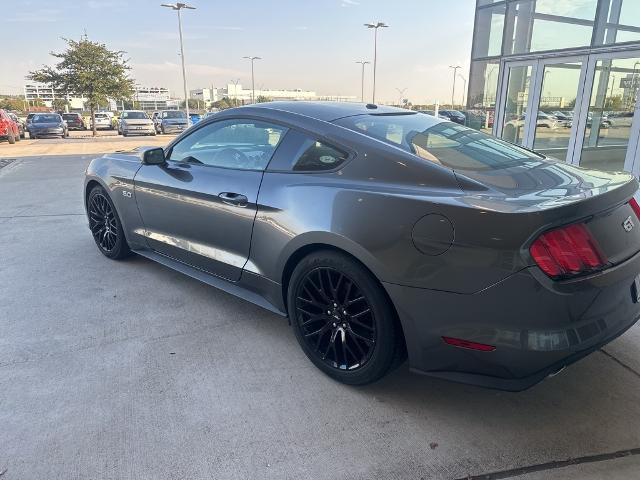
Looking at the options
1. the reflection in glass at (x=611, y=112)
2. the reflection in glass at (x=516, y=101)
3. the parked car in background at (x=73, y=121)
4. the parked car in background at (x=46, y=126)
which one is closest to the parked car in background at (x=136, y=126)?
the parked car in background at (x=46, y=126)

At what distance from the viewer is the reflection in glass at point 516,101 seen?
378 inches

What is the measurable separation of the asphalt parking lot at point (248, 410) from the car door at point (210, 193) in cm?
51

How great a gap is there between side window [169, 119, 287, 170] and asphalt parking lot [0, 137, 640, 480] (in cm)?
111

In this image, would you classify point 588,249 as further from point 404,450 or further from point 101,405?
point 101,405

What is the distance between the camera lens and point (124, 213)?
165 inches

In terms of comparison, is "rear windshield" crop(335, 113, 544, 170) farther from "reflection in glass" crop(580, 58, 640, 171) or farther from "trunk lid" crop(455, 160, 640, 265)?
"reflection in glass" crop(580, 58, 640, 171)

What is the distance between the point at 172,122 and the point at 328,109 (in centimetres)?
2967

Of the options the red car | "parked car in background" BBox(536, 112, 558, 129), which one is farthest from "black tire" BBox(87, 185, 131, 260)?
the red car

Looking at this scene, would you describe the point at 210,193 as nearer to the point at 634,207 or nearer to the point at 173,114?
the point at 634,207

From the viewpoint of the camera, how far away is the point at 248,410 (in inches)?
95.6

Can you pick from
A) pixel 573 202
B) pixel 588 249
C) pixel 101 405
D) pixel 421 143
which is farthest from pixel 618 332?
pixel 101 405

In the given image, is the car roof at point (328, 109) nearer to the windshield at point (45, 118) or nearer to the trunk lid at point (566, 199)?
the trunk lid at point (566, 199)

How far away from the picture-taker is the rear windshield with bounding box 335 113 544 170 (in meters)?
2.51

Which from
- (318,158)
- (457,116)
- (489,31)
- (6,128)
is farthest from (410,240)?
(6,128)
